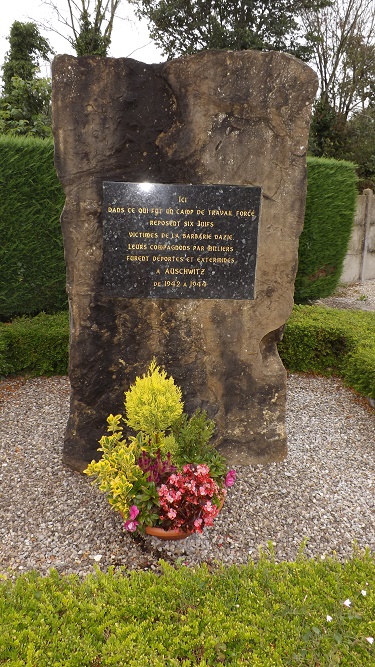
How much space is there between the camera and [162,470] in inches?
138

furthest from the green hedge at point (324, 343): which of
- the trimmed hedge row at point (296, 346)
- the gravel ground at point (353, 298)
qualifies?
the gravel ground at point (353, 298)

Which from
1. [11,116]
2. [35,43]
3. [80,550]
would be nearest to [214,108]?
[80,550]

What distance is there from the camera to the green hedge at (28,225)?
24.6ft

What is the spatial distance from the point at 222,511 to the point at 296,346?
3.69 meters

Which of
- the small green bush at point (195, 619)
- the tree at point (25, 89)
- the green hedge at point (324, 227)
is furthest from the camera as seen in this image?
the tree at point (25, 89)

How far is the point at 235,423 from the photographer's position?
179 inches

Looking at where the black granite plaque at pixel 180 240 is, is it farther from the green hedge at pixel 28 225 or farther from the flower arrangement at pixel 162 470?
the green hedge at pixel 28 225

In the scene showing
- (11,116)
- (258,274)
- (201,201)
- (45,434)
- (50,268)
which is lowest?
(45,434)

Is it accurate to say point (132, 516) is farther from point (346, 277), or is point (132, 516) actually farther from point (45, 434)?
point (346, 277)

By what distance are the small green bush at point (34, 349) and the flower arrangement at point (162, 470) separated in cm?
338

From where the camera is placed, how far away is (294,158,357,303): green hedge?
420 inches

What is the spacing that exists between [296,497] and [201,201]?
2684mm

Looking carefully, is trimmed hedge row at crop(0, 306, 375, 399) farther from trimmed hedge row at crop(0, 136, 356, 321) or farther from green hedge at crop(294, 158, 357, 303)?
green hedge at crop(294, 158, 357, 303)

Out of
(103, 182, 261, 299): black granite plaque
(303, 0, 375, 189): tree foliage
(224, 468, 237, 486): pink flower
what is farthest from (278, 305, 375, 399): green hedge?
(303, 0, 375, 189): tree foliage
